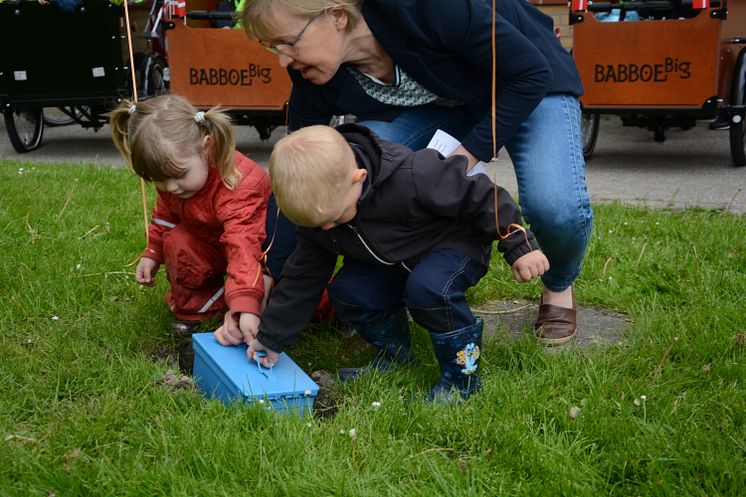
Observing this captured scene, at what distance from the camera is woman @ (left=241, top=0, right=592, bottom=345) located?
2.62 metres

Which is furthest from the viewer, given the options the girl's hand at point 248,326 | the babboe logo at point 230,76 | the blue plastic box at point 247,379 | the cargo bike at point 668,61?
the babboe logo at point 230,76

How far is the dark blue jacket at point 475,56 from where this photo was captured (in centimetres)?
261

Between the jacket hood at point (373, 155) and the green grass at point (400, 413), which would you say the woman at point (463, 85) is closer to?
the jacket hood at point (373, 155)

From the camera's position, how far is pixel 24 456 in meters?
2.17

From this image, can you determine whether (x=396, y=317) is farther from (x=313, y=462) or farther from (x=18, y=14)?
(x=18, y=14)

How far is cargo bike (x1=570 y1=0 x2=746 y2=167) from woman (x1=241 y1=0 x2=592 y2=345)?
3236 millimetres

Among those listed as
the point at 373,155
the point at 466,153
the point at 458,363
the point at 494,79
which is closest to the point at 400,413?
the point at 458,363

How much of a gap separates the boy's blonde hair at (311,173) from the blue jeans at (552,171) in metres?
0.71

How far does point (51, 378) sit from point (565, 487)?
4.98ft

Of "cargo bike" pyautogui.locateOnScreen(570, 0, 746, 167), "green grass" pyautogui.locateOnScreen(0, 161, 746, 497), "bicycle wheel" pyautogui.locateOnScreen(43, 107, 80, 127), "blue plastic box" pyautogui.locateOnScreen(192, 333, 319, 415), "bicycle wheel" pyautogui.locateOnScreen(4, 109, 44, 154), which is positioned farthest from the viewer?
"bicycle wheel" pyautogui.locateOnScreen(43, 107, 80, 127)

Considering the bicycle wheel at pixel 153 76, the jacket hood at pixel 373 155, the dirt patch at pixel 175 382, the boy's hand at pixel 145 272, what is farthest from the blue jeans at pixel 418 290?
the bicycle wheel at pixel 153 76

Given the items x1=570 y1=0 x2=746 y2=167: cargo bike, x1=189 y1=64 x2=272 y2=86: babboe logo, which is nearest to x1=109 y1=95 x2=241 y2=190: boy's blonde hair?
x1=189 y1=64 x2=272 y2=86: babboe logo

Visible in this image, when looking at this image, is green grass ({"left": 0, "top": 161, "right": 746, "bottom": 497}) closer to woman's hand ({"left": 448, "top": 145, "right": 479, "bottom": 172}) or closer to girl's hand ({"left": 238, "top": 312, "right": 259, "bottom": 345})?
girl's hand ({"left": 238, "top": 312, "right": 259, "bottom": 345})

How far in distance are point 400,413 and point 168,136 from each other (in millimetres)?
1117
